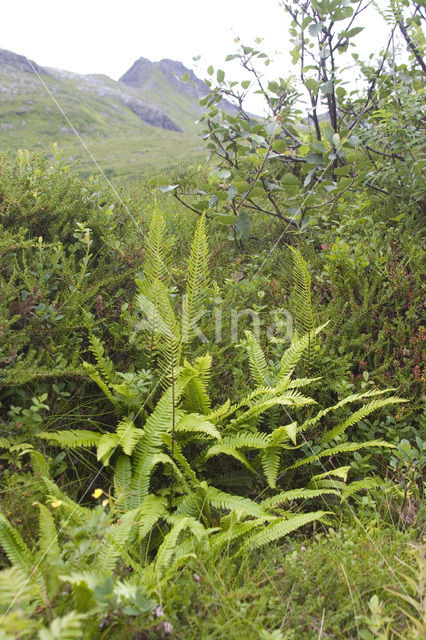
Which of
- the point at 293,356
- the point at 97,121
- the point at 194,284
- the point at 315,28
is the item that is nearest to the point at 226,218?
the point at 194,284

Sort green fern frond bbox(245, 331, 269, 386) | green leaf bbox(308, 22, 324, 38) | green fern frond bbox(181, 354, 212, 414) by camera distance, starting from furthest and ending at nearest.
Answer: green leaf bbox(308, 22, 324, 38)
green fern frond bbox(245, 331, 269, 386)
green fern frond bbox(181, 354, 212, 414)

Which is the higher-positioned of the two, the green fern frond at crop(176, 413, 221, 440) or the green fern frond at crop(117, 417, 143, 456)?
the green fern frond at crop(176, 413, 221, 440)

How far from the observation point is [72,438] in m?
2.16

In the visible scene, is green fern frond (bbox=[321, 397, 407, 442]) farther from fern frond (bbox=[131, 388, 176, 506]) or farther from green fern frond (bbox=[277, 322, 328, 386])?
fern frond (bbox=[131, 388, 176, 506])

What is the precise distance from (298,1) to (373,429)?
430 cm

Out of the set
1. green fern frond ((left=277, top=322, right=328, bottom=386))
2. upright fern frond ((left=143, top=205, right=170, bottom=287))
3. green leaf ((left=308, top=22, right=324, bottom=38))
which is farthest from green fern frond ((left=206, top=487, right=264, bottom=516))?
green leaf ((left=308, top=22, right=324, bottom=38))

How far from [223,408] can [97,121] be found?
35788 mm

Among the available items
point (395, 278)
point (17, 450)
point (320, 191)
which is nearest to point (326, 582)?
point (17, 450)

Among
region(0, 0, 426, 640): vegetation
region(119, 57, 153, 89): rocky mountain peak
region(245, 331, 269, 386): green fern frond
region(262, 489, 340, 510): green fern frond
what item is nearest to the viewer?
region(0, 0, 426, 640): vegetation

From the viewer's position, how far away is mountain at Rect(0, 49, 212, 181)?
1343 centimetres

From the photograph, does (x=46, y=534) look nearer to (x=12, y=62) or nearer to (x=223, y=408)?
(x=223, y=408)

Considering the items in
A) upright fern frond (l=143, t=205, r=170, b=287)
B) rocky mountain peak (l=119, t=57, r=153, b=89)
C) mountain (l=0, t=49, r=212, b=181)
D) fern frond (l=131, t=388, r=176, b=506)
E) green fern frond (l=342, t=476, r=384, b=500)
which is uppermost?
rocky mountain peak (l=119, t=57, r=153, b=89)

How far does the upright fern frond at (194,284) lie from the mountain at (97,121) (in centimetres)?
104

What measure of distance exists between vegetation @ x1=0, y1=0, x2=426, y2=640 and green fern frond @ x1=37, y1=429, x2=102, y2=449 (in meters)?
0.02
